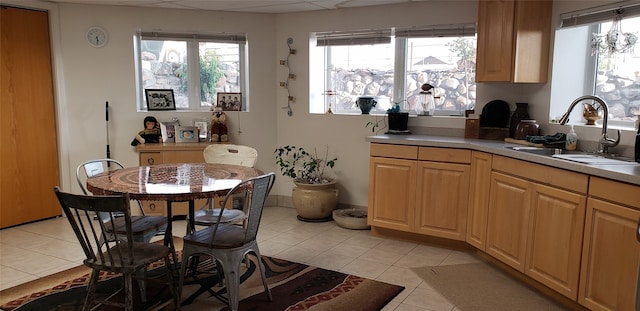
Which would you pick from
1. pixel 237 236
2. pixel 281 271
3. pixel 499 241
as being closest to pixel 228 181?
pixel 237 236

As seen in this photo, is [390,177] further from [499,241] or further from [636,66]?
[636,66]

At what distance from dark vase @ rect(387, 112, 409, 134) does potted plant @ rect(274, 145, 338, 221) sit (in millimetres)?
778

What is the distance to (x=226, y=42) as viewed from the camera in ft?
16.3

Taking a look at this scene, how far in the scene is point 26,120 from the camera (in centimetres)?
436

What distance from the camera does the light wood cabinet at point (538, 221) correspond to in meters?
2.63

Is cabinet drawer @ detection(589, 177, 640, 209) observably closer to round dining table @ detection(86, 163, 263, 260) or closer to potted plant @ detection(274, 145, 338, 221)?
round dining table @ detection(86, 163, 263, 260)

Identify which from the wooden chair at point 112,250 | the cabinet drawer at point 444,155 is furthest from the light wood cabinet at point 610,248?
the wooden chair at point 112,250

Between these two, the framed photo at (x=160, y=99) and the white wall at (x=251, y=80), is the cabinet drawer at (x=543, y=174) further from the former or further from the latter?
the framed photo at (x=160, y=99)

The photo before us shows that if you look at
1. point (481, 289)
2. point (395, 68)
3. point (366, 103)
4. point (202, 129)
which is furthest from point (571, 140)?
point (202, 129)

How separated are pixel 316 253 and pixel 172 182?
4.69 feet

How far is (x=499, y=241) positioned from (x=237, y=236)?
1.82 m

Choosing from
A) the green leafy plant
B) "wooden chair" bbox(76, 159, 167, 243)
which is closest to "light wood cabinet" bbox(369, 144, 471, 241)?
the green leafy plant

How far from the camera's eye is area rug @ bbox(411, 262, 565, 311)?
283 centimetres

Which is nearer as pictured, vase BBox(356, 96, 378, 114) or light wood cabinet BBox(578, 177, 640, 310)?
light wood cabinet BBox(578, 177, 640, 310)
